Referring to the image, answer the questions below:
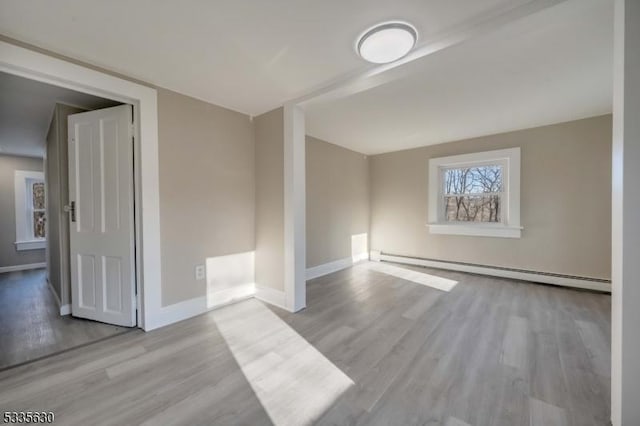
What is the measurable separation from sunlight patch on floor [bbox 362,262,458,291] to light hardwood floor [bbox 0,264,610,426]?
786 millimetres

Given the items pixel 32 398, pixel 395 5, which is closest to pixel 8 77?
pixel 32 398

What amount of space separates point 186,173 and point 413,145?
373 cm

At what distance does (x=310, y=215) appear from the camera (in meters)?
3.95

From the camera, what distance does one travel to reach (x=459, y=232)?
4.16 m

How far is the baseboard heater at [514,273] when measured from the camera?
320 cm

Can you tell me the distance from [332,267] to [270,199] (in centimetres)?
191

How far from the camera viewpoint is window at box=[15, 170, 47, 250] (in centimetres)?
469

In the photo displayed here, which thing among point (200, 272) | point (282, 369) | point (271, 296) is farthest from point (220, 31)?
point (271, 296)

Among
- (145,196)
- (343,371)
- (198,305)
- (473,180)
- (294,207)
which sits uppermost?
(473,180)

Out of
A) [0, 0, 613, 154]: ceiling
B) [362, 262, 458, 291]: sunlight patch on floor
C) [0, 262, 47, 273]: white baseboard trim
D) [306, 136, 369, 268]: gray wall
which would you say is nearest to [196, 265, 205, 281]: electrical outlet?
[306, 136, 369, 268]: gray wall

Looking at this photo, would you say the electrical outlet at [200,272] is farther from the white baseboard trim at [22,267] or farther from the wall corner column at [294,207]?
the white baseboard trim at [22,267]

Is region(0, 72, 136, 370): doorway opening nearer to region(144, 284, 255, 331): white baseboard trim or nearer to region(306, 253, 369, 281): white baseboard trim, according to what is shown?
region(144, 284, 255, 331): white baseboard trim

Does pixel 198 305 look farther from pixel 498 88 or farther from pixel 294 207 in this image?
pixel 498 88

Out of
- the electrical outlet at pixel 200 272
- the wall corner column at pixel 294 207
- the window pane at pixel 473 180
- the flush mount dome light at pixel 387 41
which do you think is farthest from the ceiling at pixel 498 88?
the electrical outlet at pixel 200 272
